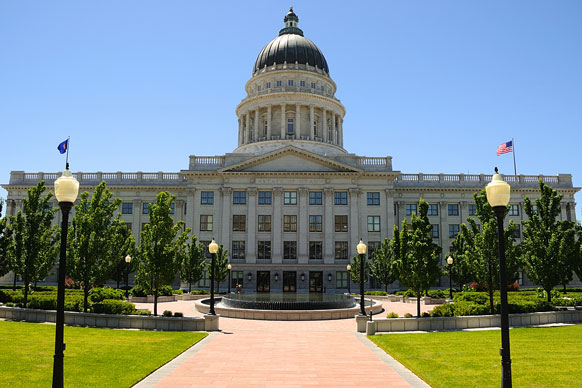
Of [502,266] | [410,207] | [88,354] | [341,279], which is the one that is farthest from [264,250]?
[502,266]

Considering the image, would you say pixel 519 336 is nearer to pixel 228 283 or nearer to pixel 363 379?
pixel 363 379

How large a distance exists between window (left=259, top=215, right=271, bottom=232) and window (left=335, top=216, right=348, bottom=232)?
30.4ft

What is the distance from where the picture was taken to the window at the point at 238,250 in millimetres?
60000

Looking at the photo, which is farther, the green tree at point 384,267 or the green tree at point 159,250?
the green tree at point 384,267

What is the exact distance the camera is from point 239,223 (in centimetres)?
6119

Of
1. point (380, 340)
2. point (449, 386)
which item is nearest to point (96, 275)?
point (380, 340)

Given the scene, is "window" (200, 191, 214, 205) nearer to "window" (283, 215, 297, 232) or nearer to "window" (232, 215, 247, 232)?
"window" (232, 215, 247, 232)

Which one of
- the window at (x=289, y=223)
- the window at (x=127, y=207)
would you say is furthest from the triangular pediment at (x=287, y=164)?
the window at (x=127, y=207)

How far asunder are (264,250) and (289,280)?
529cm

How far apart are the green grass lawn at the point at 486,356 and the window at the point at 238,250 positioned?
4001 cm

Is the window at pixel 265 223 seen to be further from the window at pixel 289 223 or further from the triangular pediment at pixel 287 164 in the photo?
the triangular pediment at pixel 287 164

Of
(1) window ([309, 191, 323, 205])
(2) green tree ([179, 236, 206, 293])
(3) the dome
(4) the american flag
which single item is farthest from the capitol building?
(3) the dome

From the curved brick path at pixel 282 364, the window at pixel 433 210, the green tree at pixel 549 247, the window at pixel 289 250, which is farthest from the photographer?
the window at pixel 433 210

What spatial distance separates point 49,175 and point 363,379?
230 feet
